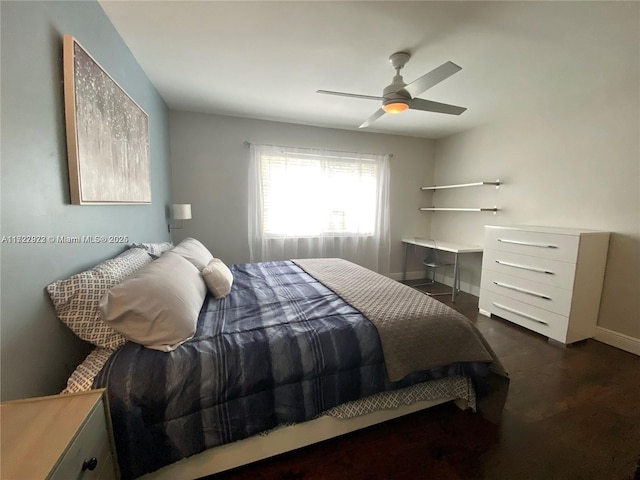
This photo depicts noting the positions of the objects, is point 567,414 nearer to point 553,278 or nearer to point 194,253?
point 553,278

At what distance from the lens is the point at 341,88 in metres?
2.49

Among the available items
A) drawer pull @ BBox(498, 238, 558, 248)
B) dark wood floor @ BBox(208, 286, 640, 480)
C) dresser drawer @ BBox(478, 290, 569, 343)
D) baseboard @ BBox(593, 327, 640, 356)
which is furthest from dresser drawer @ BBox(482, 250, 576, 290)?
dark wood floor @ BBox(208, 286, 640, 480)

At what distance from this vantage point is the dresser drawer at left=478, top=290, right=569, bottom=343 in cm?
233

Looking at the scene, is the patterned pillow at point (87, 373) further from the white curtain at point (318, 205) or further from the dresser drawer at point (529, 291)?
the dresser drawer at point (529, 291)

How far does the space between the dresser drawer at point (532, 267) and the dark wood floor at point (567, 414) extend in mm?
596

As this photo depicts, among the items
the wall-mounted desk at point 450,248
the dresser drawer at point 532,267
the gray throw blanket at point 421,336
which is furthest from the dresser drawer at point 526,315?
the gray throw blanket at point 421,336

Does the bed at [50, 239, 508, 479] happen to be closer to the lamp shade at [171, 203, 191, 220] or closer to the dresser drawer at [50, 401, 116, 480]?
the dresser drawer at [50, 401, 116, 480]

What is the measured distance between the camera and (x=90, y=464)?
2.33 ft

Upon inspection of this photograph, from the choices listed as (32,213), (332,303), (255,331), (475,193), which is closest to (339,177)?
(475,193)

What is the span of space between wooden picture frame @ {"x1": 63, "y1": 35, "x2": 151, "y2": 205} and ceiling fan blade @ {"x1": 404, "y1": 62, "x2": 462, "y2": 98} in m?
1.88

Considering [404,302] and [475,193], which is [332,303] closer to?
[404,302]

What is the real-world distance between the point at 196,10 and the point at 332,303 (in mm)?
1932

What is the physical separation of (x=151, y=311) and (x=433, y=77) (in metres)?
2.06

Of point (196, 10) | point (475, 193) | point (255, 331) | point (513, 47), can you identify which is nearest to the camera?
point (255, 331)
